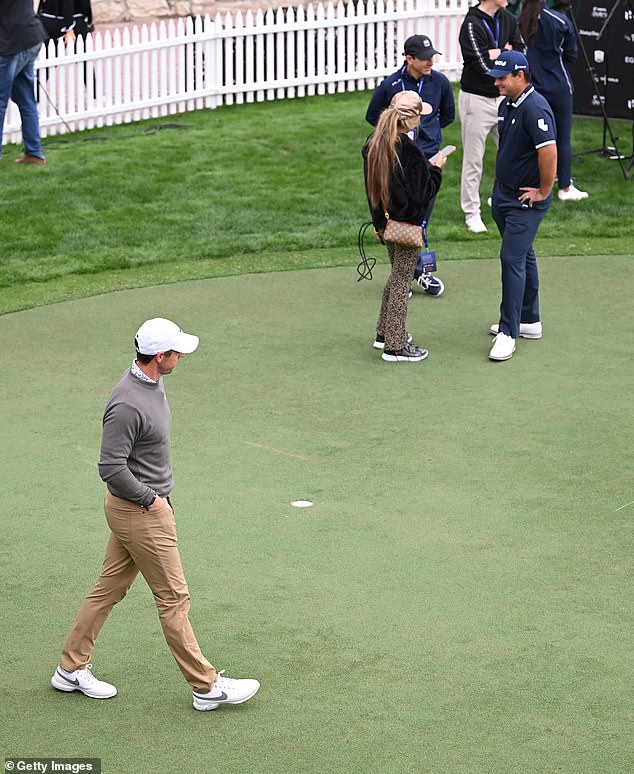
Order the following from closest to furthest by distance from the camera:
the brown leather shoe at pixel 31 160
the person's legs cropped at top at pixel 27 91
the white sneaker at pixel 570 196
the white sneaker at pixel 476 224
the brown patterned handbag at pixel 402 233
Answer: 1. the brown patterned handbag at pixel 402 233
2. the white sneaker at pixel 476 224
3. the white sneaker at pixel 570 196
4. the person's legs cropped at top at pixel 27 91
5. the brown leather shoe at pixel 31 160

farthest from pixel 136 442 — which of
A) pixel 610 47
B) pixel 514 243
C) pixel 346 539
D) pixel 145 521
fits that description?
pixel 610 47

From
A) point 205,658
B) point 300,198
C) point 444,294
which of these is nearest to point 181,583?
point 205,658

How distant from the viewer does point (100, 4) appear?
20844 mm

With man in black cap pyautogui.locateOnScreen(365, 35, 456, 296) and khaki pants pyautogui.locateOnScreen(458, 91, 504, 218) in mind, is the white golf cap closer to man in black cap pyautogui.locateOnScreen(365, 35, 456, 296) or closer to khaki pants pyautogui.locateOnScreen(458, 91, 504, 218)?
man in black cap pyautogui.locateOnScreen(365, 35, 456, 296)

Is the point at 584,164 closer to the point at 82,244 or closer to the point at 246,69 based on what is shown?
the point at 246,69

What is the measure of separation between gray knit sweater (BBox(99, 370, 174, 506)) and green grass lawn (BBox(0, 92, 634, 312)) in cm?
641

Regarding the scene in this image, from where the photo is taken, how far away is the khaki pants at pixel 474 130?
43.5 feet

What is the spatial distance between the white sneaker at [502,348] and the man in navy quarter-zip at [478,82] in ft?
11.6

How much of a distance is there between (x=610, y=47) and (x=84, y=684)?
1284cm

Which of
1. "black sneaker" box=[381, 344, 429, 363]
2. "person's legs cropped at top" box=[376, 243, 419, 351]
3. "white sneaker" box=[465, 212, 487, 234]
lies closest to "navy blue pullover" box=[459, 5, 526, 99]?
"white sneaker" box=[465, 212, 487, 234]

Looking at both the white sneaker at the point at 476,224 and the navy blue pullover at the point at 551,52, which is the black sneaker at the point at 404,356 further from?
the navy blue pullover at the point at 551,52

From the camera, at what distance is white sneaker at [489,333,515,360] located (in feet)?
33.9

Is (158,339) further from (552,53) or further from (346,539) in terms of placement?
(552,53)

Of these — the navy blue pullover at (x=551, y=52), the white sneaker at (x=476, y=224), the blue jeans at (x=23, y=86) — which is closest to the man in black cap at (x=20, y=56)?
the blue jeans at (x=23, y=86)
